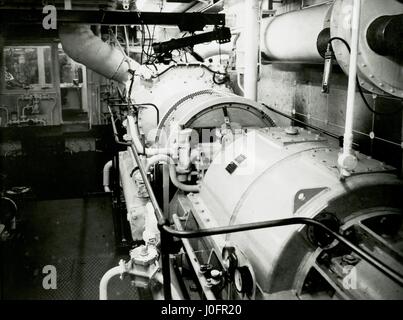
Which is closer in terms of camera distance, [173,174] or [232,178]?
[232,178]

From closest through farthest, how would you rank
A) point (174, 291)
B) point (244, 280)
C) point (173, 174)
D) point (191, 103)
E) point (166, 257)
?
point (166, 257)
point (244, 280)
point (174, 291)
point (173, 174)
point (191, 103)

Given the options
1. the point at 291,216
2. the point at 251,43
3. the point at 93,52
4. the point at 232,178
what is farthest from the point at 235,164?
the point at 93,52

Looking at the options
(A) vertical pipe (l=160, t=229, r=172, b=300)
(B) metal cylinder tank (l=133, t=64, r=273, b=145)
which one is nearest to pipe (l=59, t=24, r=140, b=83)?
(B) metal cylinder tank (l=133, t=64, r=273, b=145)

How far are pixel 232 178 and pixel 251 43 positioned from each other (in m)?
2.12

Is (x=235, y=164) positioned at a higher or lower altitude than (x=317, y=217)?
higher

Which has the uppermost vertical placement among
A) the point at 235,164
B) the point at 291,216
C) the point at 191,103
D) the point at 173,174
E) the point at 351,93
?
the point at 351,93

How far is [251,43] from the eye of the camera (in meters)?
4.40

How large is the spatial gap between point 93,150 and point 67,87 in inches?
214

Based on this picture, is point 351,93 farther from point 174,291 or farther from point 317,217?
point 174,291

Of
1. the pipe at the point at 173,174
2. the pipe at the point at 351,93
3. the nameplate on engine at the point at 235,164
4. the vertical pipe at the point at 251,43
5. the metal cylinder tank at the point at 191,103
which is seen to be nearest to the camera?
the pipe at the point at 351,93

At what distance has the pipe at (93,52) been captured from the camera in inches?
208

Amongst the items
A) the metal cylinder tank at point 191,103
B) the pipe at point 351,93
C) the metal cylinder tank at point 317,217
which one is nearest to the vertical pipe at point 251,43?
the metal cylinder tank at point 191,103

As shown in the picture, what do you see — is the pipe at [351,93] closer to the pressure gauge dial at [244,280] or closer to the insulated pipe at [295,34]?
the pressure gauge dial at [244,280]

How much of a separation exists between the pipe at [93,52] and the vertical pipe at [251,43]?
71.4 inches
